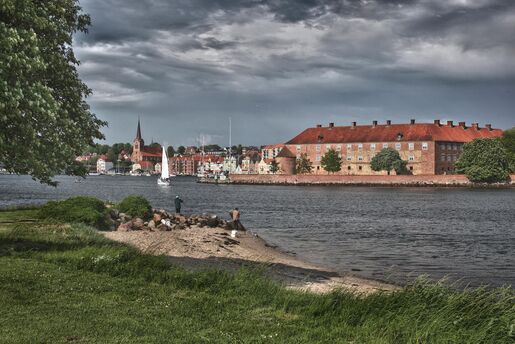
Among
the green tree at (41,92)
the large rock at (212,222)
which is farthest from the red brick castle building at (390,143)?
the green tree at (41,92)

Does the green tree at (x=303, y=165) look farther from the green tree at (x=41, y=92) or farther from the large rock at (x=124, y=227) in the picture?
the green tree at (x=41, y=92)

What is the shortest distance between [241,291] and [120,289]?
2867 mm

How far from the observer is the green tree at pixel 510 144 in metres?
145

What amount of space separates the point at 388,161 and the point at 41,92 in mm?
149656

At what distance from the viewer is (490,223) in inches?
2018

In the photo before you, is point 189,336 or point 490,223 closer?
point 189,336

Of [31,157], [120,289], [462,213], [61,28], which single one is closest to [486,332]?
[120,289]

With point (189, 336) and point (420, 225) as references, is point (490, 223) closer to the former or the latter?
point (420, 225)

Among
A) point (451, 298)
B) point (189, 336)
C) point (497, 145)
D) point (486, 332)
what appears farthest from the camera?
point (497, 145)

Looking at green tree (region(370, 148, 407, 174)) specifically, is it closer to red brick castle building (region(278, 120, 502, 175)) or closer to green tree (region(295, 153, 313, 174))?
red brick castle building (region(278, 120, 502, 175))

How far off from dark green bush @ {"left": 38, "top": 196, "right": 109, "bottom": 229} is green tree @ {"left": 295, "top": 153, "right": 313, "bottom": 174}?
5820 inches

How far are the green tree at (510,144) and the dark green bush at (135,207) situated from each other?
130 m

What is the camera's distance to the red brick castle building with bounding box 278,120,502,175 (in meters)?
161

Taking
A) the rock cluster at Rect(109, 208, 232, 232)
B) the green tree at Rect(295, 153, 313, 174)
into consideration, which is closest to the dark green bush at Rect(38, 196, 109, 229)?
the rock cluster at Rect(109, 208, 232, 232)
